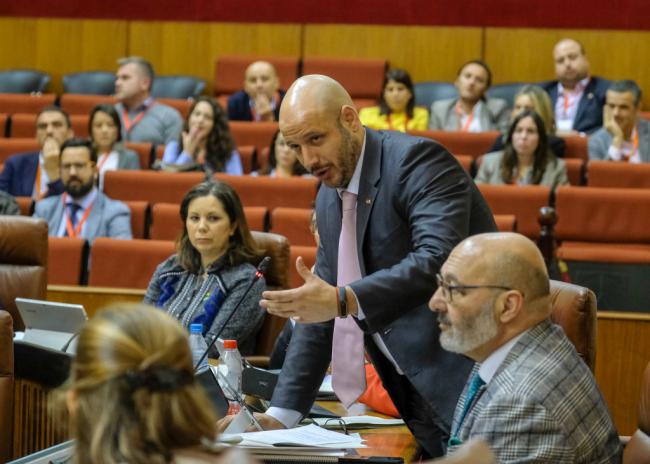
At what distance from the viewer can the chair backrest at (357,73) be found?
6.60 m

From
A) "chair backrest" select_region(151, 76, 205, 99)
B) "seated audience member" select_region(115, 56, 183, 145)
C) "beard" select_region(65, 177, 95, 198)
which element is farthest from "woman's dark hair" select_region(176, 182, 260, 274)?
"chair backrest" select_region(151, 76, 205, 99)

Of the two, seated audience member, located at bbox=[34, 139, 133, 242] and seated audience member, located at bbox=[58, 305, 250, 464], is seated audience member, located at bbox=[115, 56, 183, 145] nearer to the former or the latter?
seated audience member, located at bbox=[34, 139, 133, 242]

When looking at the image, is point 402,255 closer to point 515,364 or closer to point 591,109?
point 515,364

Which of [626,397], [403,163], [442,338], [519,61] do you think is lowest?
[626,397]

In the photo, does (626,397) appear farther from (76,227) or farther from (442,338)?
(76,227)

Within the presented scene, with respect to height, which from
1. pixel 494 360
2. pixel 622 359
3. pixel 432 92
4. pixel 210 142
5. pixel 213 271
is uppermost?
pixel 432 92

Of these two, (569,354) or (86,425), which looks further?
(569,354)

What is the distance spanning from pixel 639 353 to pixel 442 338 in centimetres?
189

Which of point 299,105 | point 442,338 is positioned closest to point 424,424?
point 442,338

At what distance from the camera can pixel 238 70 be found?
22.3ft

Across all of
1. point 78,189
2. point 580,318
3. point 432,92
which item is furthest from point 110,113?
point 580,318

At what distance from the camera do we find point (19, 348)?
8.41ft

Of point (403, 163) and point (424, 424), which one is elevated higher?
point (403, 163)

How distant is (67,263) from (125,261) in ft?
0.84
